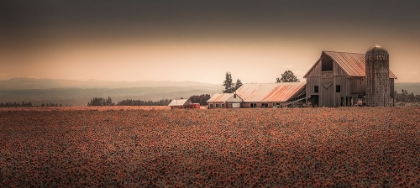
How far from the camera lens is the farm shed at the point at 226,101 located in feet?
253

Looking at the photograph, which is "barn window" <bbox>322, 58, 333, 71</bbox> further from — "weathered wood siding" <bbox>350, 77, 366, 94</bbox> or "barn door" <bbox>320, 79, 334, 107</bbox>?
"weathered wood siding" <bbox>350, 77, 366, 94</bbox>

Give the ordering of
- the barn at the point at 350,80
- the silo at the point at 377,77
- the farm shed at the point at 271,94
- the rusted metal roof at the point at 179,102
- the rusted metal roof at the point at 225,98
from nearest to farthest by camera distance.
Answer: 1. the silo at the point at 377,77
2. the barn at the point at 350,80
3. the farm shed at the point at 271,94
4. the rusted metal roof at the point at 225,98
5. the rusted metal roof at the point at 179,102

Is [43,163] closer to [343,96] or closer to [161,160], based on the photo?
[161,160]

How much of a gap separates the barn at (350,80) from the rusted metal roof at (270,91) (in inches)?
147

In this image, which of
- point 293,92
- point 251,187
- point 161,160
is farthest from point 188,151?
point 293,92

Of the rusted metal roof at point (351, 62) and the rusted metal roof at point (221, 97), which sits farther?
the rusted metal roof at point (221, 97)

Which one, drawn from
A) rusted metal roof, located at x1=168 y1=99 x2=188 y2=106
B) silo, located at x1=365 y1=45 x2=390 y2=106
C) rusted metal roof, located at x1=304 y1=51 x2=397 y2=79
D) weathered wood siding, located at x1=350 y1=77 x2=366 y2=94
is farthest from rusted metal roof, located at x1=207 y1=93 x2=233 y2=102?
silo, located at x1=365 y1=45 x2=390 y2=106

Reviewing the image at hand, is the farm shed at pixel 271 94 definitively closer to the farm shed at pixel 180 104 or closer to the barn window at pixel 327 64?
the barn window at pixel 327 64

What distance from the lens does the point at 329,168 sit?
21.0 m

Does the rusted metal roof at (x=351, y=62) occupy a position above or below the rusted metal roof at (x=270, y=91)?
above

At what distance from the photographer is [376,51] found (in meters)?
64.7

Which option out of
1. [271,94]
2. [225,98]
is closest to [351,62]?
[271,94]

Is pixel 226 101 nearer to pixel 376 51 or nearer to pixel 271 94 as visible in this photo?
pixel 271 94

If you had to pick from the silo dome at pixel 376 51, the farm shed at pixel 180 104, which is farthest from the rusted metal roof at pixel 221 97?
the silo dome at pixel 376 51
